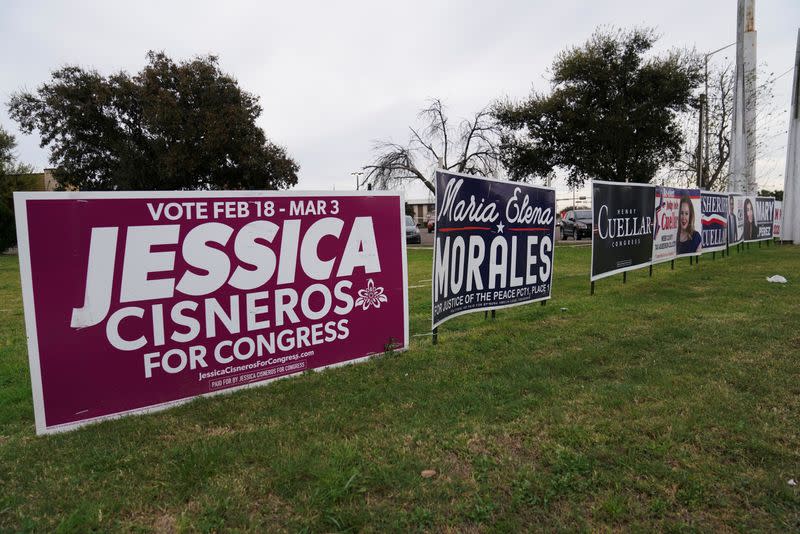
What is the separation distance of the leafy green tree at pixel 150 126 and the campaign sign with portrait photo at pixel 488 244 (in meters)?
24.0

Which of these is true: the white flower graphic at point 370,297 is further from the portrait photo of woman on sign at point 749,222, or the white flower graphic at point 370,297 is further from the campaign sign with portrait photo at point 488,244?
the portrait photo of woman on sign at point 749,222

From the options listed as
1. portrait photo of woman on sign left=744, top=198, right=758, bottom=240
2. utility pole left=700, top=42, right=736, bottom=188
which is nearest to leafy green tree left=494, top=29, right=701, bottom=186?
utility pole left=700, top=42, right=736, bottom=188

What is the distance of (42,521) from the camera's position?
2330 mm

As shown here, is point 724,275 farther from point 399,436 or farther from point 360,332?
point 399,436

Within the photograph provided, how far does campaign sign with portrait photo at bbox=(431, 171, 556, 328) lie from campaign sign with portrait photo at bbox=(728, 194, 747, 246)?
10.8 meters

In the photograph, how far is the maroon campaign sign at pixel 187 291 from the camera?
3309 mm

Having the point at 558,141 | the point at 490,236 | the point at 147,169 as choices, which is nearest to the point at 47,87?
the point at 147,169

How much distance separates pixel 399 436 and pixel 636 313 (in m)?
4.68

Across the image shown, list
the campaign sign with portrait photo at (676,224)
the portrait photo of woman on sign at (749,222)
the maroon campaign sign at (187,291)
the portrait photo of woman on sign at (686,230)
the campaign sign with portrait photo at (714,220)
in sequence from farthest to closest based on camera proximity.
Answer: the portrait photo of woman on sign at (749,222)
the campaign sign with portrait photo at (714,220)
the portrait photo of woman on sign at (686,230)
the campaign sign with portrait photo at (676,224)
the maroon campaign sign at (187,291)

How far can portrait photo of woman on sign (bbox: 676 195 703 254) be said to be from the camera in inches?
433

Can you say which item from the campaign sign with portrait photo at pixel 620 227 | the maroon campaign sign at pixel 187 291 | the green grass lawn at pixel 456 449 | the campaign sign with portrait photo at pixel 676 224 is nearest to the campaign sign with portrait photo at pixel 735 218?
the campaign sign with portrait photo at pixel 676 224

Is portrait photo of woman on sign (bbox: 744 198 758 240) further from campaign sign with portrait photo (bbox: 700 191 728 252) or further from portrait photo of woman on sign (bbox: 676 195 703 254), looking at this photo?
portrait photo of woman on sign (bbox: 676 195 703 254)

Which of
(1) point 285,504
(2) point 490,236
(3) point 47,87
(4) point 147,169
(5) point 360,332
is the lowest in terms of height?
(1) point 285,504

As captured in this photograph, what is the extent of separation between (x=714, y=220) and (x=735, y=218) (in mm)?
2996
